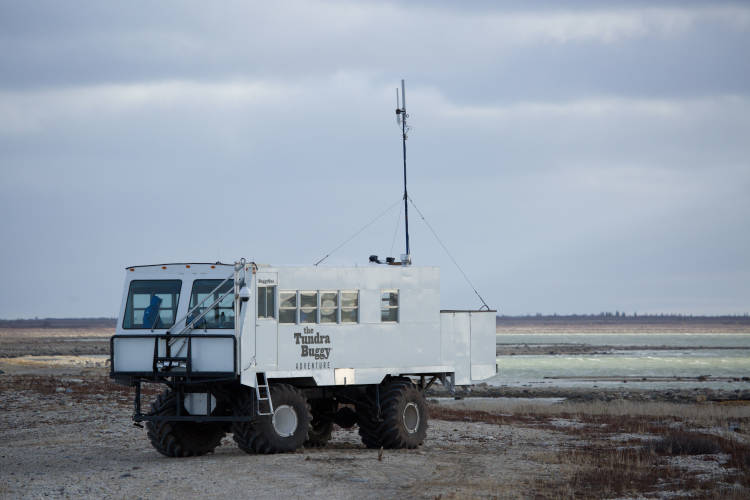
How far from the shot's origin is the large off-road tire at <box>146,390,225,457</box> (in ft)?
74.3

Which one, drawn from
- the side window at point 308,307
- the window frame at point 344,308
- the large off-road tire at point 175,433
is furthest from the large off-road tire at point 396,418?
the large off-road tire at point 175,433

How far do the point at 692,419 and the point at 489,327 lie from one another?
45.2 ft

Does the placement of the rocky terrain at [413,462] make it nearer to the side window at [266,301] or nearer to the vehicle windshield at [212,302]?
the vehicle windshield at [212,302]

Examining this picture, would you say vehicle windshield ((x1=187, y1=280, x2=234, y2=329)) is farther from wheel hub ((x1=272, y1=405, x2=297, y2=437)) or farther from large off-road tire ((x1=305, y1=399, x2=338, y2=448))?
large off-road tire ((x1=305, y1=399, x2=338, y2=448))

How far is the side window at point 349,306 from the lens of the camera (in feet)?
78.8

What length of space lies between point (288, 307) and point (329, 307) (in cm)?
106

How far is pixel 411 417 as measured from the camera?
82.5ft

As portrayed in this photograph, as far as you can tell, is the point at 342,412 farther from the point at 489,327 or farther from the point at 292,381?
the point at 489,327

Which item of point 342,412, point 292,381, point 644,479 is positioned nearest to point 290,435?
point 292,381

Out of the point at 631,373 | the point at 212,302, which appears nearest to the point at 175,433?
the point at 212,302

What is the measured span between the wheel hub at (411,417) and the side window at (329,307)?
281cm

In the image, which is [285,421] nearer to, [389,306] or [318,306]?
[318,306]

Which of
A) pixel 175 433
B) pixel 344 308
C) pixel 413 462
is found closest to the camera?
pixel 413 462

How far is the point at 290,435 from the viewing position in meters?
22.8
